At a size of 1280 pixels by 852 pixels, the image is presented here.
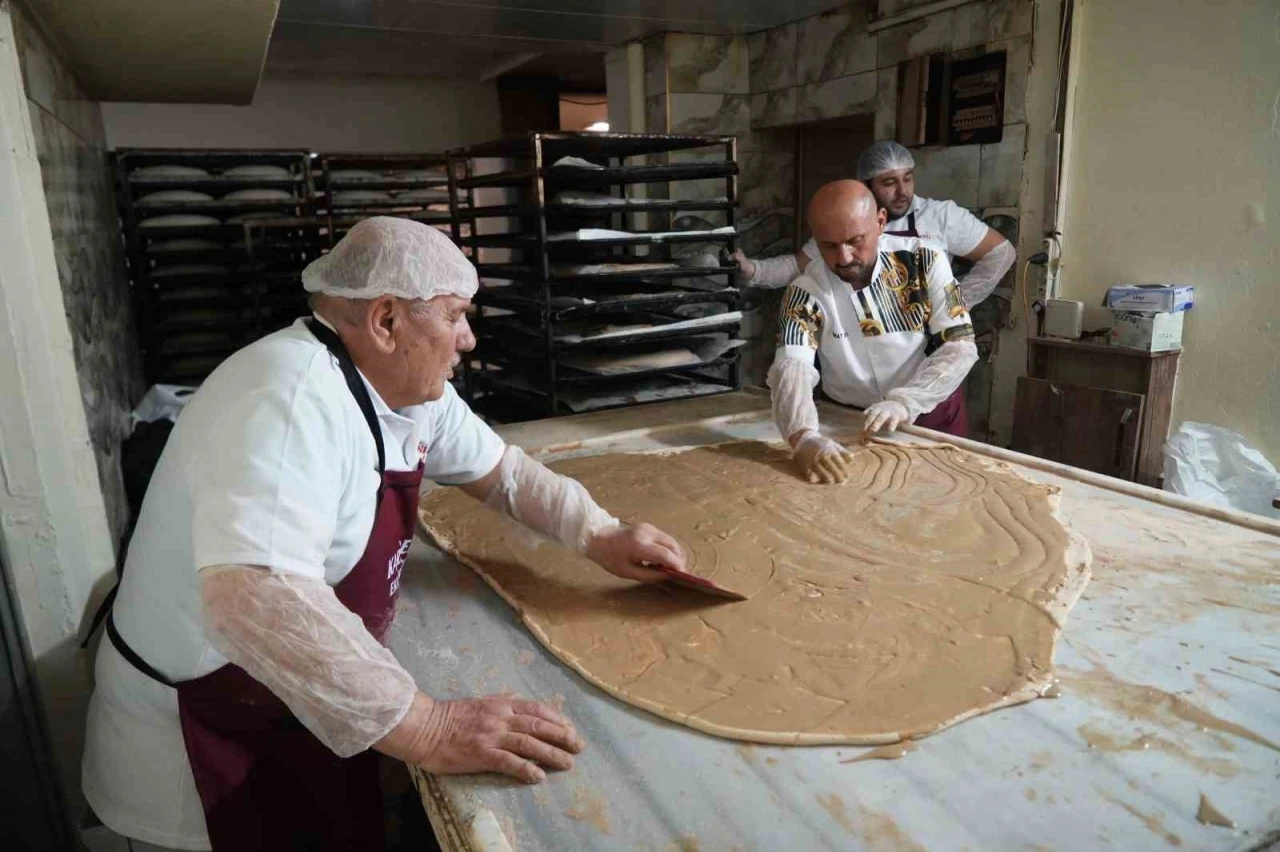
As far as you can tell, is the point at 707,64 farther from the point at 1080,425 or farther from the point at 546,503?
the point at 546,503

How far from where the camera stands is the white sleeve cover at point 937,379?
2.36 meters

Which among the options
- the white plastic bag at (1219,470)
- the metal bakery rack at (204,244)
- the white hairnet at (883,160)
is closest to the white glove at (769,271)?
the white hairnet at (883,160)

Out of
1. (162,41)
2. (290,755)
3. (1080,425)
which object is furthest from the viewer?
(1080,425)

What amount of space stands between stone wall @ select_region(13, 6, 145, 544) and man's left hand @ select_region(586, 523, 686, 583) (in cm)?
104

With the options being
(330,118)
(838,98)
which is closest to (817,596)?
(838,98)

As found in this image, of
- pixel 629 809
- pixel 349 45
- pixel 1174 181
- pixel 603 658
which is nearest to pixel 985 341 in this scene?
pixel 1174 181

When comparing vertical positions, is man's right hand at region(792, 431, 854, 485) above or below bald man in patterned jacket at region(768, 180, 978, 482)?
below

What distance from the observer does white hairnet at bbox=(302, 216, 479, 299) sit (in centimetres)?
114

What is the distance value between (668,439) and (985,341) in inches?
78.5

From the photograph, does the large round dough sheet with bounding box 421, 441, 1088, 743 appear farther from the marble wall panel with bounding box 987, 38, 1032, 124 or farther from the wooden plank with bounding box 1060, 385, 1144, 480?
the marble wall panel with bounding box 987, 38, 1032, 124

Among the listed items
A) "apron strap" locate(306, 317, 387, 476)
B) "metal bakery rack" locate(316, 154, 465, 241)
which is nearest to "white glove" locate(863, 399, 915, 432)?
"apron strap" locate(306, 317, 387, 476)

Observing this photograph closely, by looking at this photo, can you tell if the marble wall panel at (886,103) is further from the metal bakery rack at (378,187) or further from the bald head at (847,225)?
the metal bakery rack at (378,187)

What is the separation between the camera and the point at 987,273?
136 inches

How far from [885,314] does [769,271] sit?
6.02ft
